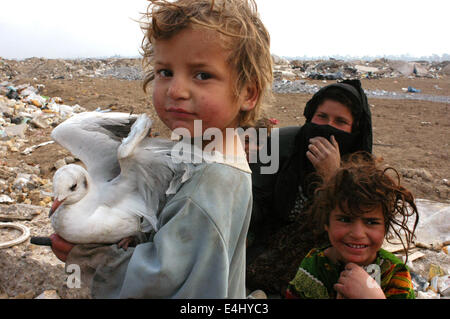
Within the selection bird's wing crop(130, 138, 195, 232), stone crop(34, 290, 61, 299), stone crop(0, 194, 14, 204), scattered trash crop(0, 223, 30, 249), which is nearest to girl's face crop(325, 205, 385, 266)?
bird's wing crop(130, 138, 195, 232)

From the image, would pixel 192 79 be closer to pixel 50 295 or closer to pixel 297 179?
pixel 50 295

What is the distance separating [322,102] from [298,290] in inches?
48.9

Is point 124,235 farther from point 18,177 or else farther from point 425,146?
point 425,146

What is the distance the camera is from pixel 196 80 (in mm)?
1022

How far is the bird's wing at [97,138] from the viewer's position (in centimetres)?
131

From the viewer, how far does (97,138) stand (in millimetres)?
1331

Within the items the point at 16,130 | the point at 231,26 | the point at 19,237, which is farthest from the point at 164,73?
the point at 16,130

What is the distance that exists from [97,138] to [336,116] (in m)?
1.57

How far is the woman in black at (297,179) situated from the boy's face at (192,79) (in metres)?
1.25

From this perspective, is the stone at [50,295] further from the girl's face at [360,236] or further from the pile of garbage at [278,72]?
the pile of garbage at [278,72]

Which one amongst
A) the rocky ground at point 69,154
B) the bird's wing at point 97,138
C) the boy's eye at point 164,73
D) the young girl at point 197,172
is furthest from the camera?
the rocky ground at point 69,154

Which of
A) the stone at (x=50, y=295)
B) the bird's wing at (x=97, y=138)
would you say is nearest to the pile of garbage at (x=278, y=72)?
the bird's wing at (x=97, y=138)

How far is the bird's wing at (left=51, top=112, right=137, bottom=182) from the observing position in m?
1.31

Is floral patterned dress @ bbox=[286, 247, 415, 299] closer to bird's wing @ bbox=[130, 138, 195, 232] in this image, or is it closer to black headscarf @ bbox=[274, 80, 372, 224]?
black headscarf @ bbox=[274, 80, 372, 224]
